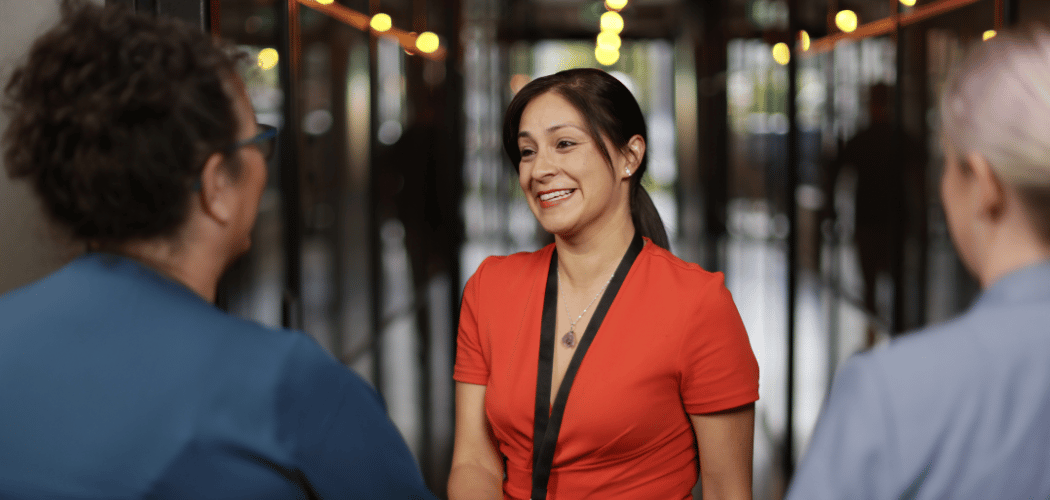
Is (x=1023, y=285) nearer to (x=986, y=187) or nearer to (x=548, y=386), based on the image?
(x=986, y=187)

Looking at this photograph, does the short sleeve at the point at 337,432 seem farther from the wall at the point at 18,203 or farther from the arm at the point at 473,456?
the wall at the point at 18,203

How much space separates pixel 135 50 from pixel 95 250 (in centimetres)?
26

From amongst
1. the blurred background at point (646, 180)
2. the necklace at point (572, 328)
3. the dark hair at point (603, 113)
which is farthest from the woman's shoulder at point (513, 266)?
the blurred background at point (646, 180)

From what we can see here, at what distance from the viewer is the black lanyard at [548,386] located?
1.57 m

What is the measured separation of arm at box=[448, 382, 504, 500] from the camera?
1688mm

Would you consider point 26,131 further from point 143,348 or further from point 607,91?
point 607,91

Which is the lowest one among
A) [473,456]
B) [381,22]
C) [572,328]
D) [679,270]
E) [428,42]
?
[473,456]

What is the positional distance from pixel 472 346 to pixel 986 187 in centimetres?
116

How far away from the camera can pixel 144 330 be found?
0.88m

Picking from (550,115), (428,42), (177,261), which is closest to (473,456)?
(550,115)

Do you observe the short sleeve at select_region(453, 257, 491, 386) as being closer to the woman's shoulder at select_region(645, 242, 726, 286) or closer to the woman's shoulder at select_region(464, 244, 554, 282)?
the woman's shoulder at select_region(464, 244, 554, 282)

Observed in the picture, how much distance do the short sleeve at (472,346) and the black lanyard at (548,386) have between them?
0.17 m

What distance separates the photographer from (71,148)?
904 millimetres

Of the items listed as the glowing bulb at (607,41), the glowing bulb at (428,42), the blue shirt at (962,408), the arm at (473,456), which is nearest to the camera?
the blue shirt at (962,408)
